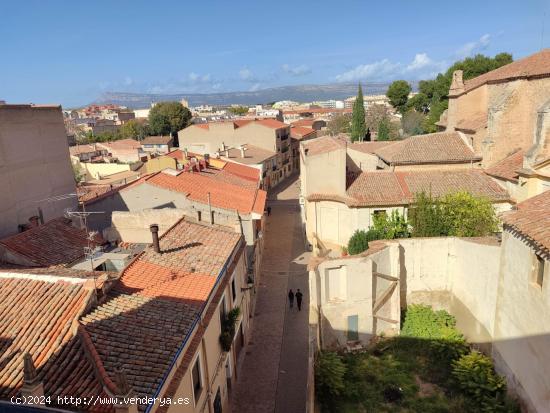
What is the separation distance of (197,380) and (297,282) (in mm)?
14086

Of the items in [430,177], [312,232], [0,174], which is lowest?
[312,232]

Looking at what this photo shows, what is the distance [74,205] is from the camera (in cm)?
2525

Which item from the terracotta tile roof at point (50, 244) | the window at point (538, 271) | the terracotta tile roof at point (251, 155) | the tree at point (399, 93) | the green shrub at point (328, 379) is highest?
the tree at point (399, 93)

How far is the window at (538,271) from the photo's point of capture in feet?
43.0

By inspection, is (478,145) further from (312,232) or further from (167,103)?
(167,103)

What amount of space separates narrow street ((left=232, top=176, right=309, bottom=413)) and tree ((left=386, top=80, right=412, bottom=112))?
184 feet

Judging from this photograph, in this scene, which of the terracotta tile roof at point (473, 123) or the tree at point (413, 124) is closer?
the terracotta tile roof at point (473, 123)

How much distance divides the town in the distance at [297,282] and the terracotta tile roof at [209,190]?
0.74 feet

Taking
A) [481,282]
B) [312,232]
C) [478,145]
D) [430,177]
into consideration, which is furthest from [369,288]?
[478,145]

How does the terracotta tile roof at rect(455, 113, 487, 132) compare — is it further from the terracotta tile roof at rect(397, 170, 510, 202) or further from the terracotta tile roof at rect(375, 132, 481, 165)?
the terracotta tile roof at rect(397, 170, 510, 202)

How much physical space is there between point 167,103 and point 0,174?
226ft

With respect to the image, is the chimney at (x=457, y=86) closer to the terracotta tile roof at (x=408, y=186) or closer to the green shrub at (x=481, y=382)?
the terracotta tile roof at (x=408, y=186)

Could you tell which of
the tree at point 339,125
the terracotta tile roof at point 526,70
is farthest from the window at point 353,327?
the tree at point 339,125

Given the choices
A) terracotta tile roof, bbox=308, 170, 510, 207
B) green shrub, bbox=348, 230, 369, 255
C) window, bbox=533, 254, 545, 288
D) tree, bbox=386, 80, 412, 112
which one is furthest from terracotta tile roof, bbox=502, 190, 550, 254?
tree, bbox=386, 80, 412, 112
